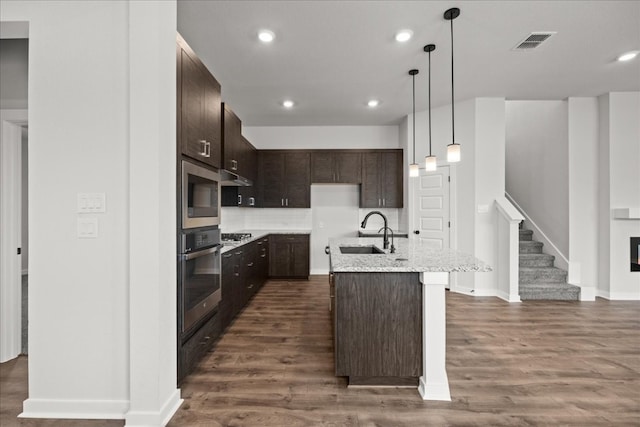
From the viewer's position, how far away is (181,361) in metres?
2.11

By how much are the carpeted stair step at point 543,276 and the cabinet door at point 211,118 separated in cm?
469

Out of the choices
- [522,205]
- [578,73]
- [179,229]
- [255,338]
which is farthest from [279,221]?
[578,73]

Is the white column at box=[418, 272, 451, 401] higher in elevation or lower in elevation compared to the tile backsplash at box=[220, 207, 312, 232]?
lower

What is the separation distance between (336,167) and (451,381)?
433cm

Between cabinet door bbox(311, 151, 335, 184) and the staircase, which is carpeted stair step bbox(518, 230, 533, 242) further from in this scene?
cabinet door bbox(311, 151, 335, 184)

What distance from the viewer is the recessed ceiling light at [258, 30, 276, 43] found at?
297 centimetres

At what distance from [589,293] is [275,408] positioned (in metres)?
4.83

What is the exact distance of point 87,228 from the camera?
1.87 meters

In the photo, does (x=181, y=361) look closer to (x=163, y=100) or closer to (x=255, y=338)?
(x=255, y=338)

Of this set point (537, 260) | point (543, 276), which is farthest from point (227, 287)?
point (537, 260)

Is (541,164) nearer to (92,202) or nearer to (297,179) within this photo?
(297,179)

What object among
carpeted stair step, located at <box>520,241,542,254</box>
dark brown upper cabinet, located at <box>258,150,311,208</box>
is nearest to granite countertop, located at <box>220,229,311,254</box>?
dark brown upper cabinet, located at <box>258,150,311,208</box>

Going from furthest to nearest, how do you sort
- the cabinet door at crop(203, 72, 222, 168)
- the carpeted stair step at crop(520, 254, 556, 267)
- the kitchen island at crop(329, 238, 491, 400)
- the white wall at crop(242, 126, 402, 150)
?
the white wall at crop(242, 126, 402, 150), the carpeted stair step at crop(520, 254, 556, 267), the cabinet door at crop(203, 72, 222, 168), the kitchen island at crop(329, 238, 491, 400)

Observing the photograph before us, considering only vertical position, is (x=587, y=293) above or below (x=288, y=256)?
below
